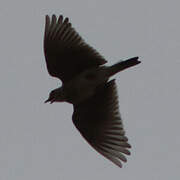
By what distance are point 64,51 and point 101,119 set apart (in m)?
1.32

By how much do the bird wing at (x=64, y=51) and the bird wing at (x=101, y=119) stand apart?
551mm

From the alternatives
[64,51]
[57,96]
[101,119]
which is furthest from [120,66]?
[57,96]

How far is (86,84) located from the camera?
8.70 metres

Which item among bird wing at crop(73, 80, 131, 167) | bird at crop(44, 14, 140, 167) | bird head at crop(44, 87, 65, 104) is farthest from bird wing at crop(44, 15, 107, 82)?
bird wing at crop(73, 80, 131, 167)

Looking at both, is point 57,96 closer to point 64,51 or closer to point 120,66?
point 64,51

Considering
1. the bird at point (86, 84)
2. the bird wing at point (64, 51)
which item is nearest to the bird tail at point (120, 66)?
the bird at point (86, 84)

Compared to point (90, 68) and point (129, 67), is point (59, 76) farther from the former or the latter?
point (129, 67)

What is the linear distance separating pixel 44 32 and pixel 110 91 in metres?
1.47

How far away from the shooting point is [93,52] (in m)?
8.71

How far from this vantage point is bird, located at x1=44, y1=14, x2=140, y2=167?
8656 millimetres

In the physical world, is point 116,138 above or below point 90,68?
below

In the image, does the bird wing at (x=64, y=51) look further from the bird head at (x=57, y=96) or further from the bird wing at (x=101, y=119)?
the bird wing at (x=101, y=119)

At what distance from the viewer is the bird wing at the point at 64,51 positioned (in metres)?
8.76

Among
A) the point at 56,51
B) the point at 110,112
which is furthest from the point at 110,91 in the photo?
the point at 56,51
